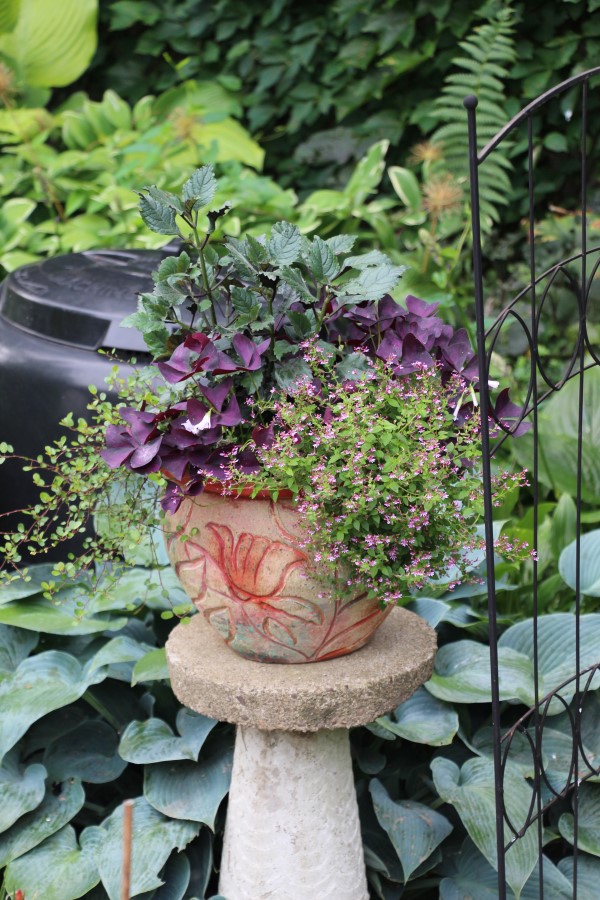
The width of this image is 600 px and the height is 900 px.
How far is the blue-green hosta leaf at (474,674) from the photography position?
210 centimetres

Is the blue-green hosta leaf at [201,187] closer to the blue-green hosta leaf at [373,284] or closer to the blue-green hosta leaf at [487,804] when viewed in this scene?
the blue-green hosta leaf at [373,284]

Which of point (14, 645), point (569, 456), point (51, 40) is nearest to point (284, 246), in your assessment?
point (14, 645)

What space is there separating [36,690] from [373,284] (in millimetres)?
1161

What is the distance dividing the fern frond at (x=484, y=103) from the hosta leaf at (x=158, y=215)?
7.76 ft

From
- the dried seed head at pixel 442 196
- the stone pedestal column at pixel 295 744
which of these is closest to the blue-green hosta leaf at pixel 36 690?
the stone pedestal column at pixel 295 744

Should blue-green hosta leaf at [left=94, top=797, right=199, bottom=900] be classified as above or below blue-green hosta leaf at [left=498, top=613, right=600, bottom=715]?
below

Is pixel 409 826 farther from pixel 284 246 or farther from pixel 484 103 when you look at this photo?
pixel 484 103

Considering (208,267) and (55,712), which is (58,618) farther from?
(208,267)

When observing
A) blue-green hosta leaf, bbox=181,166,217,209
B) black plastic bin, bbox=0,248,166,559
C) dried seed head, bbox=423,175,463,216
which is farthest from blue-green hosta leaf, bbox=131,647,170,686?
dried seed head, bbox=423,175,463,216

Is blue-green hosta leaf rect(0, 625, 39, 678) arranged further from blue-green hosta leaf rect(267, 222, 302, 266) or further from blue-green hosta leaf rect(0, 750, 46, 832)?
blue-green hosta leaf rect(267, 222, 302, 266)

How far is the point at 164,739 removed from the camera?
6.92ft

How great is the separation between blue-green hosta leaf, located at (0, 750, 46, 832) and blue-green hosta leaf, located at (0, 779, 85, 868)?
0.05 meters

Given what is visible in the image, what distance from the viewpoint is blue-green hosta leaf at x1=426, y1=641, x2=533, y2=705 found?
2.10m

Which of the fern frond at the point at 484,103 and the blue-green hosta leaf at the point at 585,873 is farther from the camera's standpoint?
the fern frond at the point at 484,103
